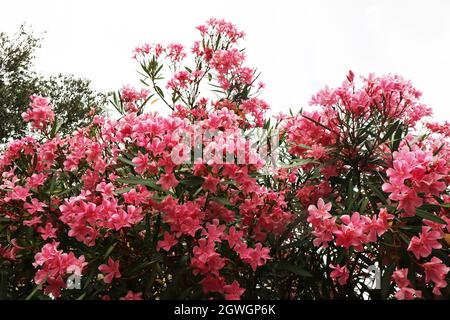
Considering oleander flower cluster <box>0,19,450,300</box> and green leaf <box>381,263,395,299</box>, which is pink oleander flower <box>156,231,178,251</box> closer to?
oleander flower cluster <box>0,19,450,300</box>

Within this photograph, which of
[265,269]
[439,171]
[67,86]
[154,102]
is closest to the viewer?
[439,171]

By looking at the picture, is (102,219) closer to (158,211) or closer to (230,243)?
(158,211)

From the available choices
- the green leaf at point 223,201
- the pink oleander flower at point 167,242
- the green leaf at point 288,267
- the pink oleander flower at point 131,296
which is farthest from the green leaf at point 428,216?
the pink oleander flower at point 131,296

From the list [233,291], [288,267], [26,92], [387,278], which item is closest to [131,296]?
[233,291]

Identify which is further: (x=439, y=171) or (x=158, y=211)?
(x=158, y=211)

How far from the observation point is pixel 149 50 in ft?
11.3

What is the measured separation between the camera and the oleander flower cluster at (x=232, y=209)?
5.31 feet

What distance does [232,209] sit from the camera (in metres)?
1.93

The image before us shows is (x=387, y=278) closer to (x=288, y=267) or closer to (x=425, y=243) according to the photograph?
(x=425, y=243)

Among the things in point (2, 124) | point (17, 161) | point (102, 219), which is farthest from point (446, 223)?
point (2, 124)

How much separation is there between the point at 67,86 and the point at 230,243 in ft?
34.8

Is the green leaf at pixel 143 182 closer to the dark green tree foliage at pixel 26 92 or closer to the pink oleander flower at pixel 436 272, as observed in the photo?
the pink oleander flower at pixel 436 272

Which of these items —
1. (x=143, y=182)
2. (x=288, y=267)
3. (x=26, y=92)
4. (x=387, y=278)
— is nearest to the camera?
(x=387, y=278)
